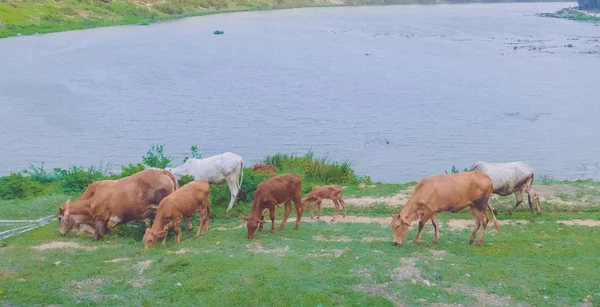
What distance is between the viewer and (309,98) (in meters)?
44.9

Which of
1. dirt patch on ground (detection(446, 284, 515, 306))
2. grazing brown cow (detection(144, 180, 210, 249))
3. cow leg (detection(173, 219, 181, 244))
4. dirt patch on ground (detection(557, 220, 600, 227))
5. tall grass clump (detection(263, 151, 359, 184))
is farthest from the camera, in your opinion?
tall grass clump (detection(263, 151, 359, 184))

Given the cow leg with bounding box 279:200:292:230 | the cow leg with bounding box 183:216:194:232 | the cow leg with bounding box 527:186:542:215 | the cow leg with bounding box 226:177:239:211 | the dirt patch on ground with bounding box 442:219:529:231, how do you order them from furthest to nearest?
the cow leg with bounding box 226:177:239:211
the cow leg with bounding box 527:186:542:215
the dirt patch on ground with bounding box 442:219:529:231
the cow leg with bounding box 279:200:292:230
the cow leg with bounding box 183:216:194:232

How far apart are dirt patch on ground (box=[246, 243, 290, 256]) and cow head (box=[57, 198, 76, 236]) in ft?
12.9

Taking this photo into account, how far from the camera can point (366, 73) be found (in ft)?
178

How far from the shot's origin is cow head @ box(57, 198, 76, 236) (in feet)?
45.6

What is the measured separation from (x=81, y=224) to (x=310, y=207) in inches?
232

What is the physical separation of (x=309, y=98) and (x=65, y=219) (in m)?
31.9

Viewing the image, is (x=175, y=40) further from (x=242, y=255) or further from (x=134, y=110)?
(x=242, y=255)

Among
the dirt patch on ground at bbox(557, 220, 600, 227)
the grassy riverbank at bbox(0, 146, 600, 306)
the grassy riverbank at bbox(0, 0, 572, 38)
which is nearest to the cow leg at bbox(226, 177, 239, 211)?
the grassy riverbank at bbox(0, 146, 600, 306)

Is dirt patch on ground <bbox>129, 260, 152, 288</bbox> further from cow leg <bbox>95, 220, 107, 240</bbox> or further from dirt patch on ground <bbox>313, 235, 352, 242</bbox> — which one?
dirt patch on ground <bbox>313, 235, 352, 242</bbox>

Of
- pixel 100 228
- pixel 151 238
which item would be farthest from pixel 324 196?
pixel 100 228

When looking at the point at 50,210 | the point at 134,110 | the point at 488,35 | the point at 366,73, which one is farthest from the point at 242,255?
the point at 488,35

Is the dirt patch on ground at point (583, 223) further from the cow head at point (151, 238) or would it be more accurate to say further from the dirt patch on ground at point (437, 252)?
the cow head at point (151, 238)

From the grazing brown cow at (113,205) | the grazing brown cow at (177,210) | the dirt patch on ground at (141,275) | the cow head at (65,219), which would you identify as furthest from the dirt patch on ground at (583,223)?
the cow head at (65,219)
